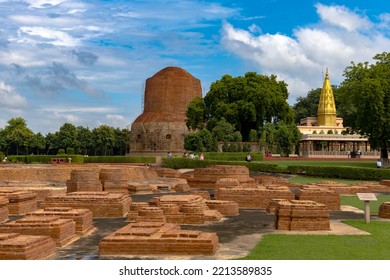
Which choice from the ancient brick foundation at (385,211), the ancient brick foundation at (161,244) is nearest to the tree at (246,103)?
the ancient brick foundation at (385,211)

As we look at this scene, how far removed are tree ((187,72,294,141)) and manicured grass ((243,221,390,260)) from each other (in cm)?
3303

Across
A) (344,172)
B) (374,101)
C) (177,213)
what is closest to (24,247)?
(177,213)

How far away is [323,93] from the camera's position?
204ft

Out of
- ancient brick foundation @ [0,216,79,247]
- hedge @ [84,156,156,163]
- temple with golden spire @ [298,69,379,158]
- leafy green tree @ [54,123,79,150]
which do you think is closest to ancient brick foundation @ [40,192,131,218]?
ancient brick foundation @ [0,216,79,247]

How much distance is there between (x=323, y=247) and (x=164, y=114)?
54711 mm

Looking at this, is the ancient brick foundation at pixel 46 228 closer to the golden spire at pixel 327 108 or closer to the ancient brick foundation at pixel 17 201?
the ancient brick foundation at pixel 17 201

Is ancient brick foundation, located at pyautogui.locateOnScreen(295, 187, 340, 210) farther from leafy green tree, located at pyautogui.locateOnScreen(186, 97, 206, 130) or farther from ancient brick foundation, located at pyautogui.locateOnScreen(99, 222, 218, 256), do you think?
leafy green tree, located at pyautogui.locateOnScreen(186, 97, 206, 130)

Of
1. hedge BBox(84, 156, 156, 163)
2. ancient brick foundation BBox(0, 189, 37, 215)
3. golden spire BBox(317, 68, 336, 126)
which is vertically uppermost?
golden spire BBox(317, 68, 336, 126)

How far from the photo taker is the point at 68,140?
62781 millimetres

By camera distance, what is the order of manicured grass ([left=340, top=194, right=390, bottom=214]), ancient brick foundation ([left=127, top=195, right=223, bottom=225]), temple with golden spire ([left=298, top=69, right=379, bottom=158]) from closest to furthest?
1. ancient brick foundation ([left=127, top=195, right=223, bottom=225])
2. manicured grass ([left=340, top=194, right=390, bottom=214])
3. temple with golden spire ([left=298, top=69, right=379, bottom=158])

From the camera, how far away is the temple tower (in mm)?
60812

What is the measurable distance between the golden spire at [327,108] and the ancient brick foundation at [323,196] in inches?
1932

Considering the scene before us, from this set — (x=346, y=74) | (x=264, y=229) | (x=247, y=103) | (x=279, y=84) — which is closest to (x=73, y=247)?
(x=264, y=229)

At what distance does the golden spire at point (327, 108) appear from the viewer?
61875mm
